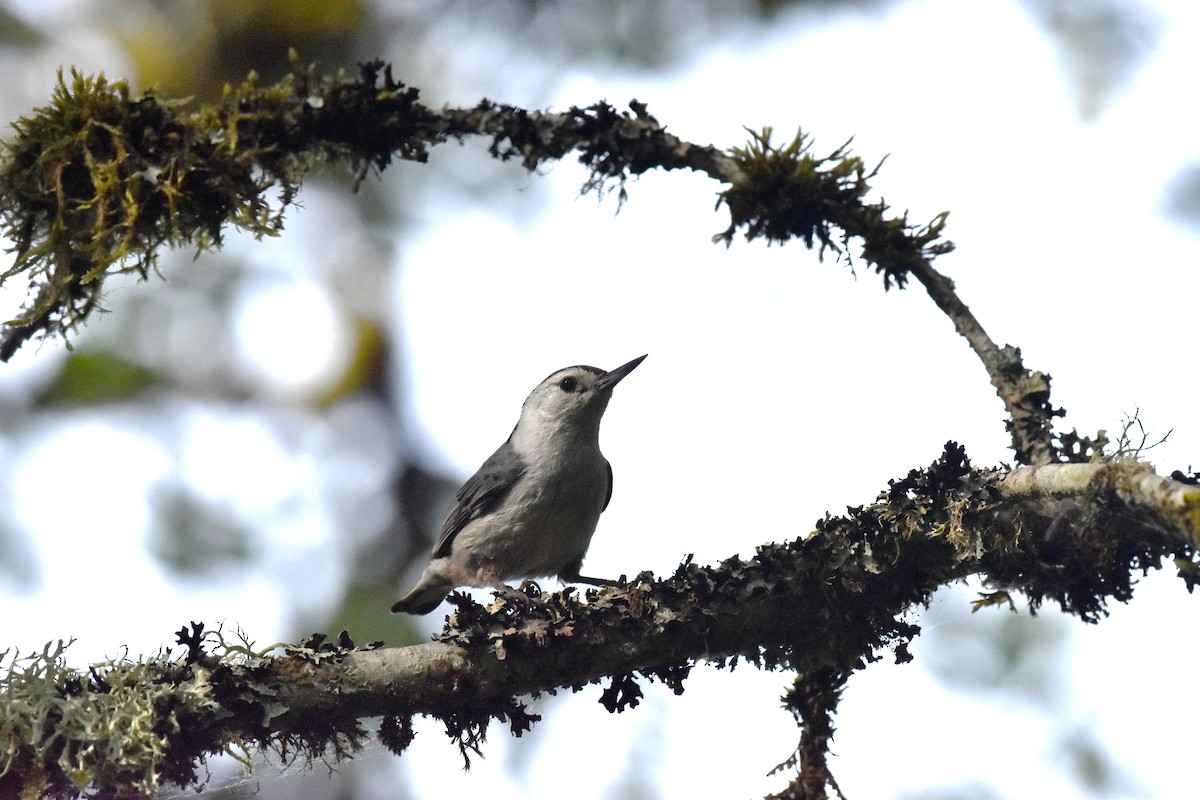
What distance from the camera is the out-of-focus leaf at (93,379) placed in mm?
7246

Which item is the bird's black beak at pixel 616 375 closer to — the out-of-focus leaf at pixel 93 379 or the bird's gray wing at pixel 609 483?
the bird's gray wing at pixel 609 483

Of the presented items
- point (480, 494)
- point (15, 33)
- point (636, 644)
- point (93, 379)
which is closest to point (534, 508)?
point (480, 494)

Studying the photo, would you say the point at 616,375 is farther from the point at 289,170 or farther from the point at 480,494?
the point at 289,170

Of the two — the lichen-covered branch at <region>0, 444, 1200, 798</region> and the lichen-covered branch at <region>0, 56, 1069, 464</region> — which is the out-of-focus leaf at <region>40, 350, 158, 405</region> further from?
the lichen-covered branch at <region>0, 444, 1200, 798</region>

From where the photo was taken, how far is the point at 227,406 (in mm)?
8078

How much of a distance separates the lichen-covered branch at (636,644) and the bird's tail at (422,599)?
2.41 meters

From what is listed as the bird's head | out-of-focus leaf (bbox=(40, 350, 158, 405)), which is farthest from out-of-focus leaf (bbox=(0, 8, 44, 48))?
the bird's head

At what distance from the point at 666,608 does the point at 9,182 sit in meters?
2.40

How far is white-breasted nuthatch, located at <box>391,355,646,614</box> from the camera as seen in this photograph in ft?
18.0

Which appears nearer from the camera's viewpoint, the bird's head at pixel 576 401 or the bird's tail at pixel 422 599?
the bird's tail at pixel 422 599

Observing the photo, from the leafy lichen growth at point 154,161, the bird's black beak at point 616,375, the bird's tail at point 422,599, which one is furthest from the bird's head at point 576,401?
the leafy lichen growth at point 154,161

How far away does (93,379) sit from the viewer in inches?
286

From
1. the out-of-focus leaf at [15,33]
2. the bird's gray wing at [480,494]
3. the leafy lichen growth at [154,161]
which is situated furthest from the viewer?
the out-of-focus leaf at [15,33]

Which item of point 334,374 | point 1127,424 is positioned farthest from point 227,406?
point 1127,424
